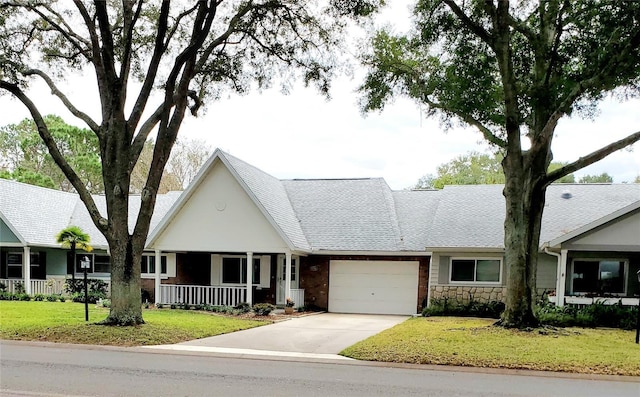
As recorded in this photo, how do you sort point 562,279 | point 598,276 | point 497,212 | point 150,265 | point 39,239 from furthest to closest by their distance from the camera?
point 150,265 → point 39,239 → point 497,212 → point 598,276 → point 562,279

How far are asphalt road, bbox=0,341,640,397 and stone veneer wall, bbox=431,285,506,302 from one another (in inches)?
423

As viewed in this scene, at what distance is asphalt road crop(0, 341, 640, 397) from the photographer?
24.8 ft

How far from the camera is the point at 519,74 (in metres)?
16.6

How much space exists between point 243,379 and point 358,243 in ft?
42.8

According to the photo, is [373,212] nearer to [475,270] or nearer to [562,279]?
[475,270]

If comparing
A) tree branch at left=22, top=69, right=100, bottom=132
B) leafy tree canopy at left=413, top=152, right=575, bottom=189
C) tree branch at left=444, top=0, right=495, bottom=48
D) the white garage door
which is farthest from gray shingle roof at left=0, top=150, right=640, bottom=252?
leafy tree canopy at left=413, top=152, right=575, bottom=189

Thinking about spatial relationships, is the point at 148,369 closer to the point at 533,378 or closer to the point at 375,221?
the point at 533,378

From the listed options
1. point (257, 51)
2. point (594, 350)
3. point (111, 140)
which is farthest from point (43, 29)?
point (594, 350)

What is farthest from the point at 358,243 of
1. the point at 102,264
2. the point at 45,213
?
the point at 45,213

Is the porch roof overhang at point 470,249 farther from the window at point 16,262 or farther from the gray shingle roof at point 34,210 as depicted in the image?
the window at point 16,262

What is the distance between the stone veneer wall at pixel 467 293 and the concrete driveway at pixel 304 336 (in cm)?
254

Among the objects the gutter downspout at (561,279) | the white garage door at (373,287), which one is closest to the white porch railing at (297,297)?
the white garage door at (373,287)

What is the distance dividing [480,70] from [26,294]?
2106 centimetres

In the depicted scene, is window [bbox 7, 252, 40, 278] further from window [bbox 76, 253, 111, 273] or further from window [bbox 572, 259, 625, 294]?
window [bbox 572, 259, 625, 294]
